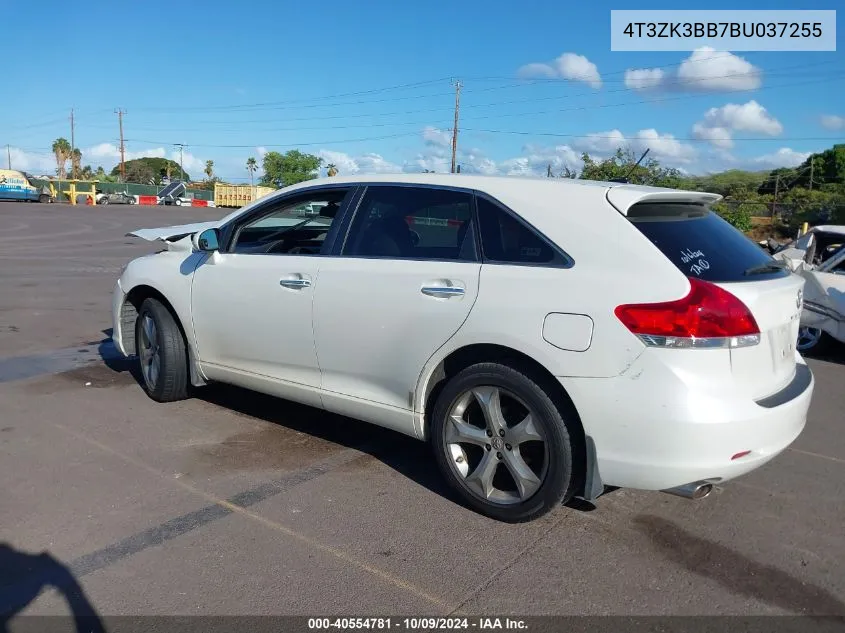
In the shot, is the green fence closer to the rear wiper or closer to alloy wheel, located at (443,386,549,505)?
alloy wheel, located at (443,386,549,505)

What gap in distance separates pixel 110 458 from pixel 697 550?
133 inches

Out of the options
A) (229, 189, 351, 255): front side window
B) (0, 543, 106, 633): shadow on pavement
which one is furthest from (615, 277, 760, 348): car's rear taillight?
(0, 543, 106, 633): shadow on pavement

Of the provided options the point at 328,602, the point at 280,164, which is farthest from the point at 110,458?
the point at 280,164

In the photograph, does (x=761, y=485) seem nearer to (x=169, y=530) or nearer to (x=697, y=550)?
(x=697, y=550)

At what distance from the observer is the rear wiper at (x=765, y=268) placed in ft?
11.9

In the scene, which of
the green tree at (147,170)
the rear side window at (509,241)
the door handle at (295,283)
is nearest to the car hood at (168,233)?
the door handle at (295,283)

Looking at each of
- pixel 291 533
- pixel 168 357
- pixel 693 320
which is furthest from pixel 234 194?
pixel 693 320

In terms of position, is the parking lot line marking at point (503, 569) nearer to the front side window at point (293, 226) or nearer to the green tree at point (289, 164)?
the front side window at point (293, 226)

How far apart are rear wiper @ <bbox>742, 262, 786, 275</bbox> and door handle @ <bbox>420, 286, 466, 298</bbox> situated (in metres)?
1.39

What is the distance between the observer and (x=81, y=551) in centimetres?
338

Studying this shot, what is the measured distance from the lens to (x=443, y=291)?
3.84 m

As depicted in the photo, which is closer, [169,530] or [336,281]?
[169,530]

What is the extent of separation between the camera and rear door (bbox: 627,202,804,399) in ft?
11.0

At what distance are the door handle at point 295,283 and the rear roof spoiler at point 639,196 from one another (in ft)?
6.09
